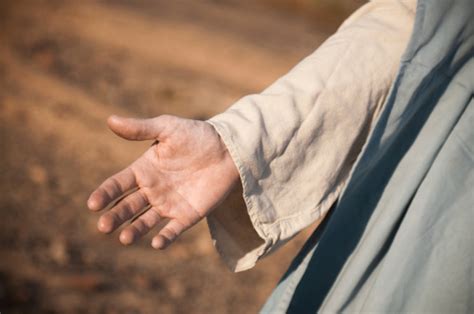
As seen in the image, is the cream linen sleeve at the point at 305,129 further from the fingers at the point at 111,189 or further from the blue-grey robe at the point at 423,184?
the fingers at the point at 111,189

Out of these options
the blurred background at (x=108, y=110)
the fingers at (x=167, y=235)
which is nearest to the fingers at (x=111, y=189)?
the fingers at (x=167, y=235)

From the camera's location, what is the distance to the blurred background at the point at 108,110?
2891 millimetres

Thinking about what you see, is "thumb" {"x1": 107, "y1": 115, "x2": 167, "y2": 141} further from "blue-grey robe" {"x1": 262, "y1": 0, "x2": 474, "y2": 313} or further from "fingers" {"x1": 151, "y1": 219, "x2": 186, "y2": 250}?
"blue-grey robe" {"x1": 262, "y1": 0, "x2": 474, "y2": 313}

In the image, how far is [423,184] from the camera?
106 cm

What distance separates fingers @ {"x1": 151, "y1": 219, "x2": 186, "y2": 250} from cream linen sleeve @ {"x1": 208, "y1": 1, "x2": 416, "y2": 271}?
125 millimetres

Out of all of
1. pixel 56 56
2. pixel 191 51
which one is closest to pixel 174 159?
pixel 56 56

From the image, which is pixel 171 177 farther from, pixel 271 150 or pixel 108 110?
pixel 108 110

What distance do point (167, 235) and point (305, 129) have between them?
361 millimetres

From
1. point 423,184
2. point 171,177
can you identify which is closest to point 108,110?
point 171,177

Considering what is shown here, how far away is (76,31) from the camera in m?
5.71

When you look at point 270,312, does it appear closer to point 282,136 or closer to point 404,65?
point 282,136

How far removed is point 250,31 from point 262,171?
6.10 meters

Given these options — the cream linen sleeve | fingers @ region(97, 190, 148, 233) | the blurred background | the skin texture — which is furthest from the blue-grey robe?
the blurred background

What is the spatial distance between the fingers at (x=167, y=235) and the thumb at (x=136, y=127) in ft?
0.59
